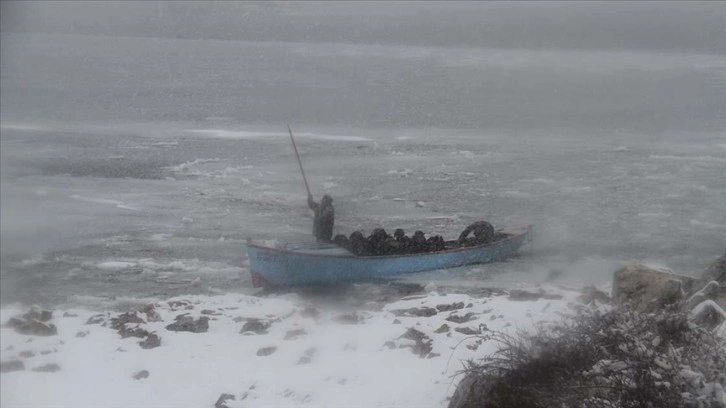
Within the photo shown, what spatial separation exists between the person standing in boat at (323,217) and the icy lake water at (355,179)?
1471 millimetres

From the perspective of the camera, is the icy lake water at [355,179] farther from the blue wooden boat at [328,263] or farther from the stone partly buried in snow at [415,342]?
the stone partly buried in snow at [415,342]

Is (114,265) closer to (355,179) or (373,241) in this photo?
(373,241)

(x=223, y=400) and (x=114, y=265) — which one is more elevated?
(x=114, y=265)

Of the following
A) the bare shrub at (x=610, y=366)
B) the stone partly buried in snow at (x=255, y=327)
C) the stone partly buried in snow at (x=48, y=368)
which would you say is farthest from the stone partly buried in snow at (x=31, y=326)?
the bare shrub at (x=610, y=366)

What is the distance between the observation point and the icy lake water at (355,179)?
52.1ft

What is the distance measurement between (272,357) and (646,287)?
3.61m

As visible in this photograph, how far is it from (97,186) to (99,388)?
640 inches

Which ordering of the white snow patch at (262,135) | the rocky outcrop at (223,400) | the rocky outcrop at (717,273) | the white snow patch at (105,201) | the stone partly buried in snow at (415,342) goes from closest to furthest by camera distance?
the rocky outcrop at (223,400)
the rocky outcrop at (717,273)
the stone partly buried in snow at (415,342)
the white snow patch at (105,201)
the white snow patch at (262,135)

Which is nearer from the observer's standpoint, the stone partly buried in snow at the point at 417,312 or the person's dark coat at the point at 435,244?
the stone partly buried in snow at the point at 417,312

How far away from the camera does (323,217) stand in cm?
1485

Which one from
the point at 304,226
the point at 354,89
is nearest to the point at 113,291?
the point at 304,226

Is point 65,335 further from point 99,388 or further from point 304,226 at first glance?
point 304,226

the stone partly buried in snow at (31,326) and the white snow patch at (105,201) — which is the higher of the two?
the white snow patch at (105,201)

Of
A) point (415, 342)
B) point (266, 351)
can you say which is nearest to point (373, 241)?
point (266, 351)
